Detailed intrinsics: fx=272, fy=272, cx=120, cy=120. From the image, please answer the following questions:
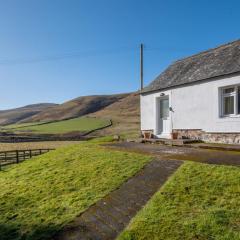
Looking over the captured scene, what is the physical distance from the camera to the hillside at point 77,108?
118688mm

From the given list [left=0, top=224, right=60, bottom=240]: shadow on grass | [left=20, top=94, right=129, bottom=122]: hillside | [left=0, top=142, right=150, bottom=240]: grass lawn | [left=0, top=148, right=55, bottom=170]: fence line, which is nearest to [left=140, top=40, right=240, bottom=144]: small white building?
[left=0, top=142, right=150, bottom=240]: grass lawn

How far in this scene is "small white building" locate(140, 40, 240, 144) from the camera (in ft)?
40.0

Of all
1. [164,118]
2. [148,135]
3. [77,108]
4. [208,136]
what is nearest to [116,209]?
[208,136]

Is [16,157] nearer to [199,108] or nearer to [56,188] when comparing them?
[56,188]

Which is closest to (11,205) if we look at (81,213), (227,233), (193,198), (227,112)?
(81,213)

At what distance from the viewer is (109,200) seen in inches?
241

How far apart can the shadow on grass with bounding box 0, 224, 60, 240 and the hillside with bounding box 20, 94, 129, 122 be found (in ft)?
356

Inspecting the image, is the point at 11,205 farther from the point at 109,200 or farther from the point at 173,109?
the point at 173,109

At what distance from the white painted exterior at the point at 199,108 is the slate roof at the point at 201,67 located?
14.1 inches

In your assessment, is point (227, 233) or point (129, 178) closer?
point (227, 233)

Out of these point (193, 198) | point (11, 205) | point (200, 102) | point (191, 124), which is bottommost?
point (11, 205)

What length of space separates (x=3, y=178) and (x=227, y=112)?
978 centimetres

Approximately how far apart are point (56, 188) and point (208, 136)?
830 centimetres

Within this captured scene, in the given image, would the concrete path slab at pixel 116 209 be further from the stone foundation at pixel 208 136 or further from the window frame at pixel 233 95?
the window frame at pixel 233 95
